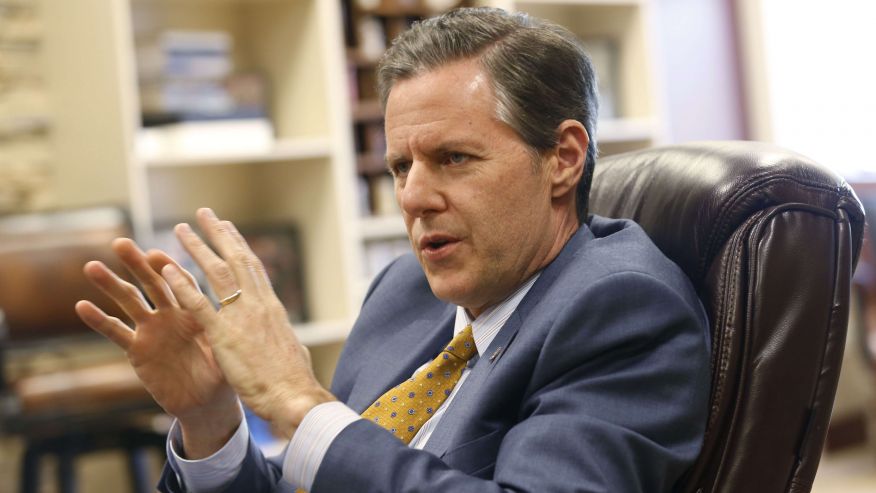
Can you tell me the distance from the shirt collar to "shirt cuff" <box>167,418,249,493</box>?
0.38 meters

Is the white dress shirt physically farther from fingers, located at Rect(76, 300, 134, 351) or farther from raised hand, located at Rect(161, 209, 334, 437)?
fingers, located at Rect(76, 300, 134, 351)

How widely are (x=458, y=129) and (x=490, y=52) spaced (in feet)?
0.37

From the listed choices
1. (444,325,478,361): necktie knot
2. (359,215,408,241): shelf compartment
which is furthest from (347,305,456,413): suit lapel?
(359,215,408,241): shelf compartment

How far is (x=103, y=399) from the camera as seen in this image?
2.96m

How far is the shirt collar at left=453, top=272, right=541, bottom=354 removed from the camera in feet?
4.67

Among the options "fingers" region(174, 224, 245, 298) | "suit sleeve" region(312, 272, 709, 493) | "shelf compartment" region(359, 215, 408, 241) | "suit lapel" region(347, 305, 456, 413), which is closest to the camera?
"suit sleeve" region(312, 272, 709, 493)

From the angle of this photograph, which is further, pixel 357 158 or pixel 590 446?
pixel 357 158

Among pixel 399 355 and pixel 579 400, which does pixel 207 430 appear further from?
pixel 579 400

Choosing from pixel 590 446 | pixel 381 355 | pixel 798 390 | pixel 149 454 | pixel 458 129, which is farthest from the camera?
pixel 149 454

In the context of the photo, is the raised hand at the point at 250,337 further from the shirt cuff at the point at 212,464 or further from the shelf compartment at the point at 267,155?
the shelf compartment at the point at 267,155

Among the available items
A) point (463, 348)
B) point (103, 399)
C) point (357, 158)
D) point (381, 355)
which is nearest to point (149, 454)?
point (103, 399)

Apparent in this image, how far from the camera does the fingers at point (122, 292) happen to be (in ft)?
4.37

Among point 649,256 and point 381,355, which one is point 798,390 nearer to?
point 649,256

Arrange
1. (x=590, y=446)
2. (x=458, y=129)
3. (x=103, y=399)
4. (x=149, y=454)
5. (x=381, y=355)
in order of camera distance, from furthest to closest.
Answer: (x=149, y=454) → (x=103, y=399) → (x=381, y=355) → (x=458, y=129) → (x=590, y=446)
